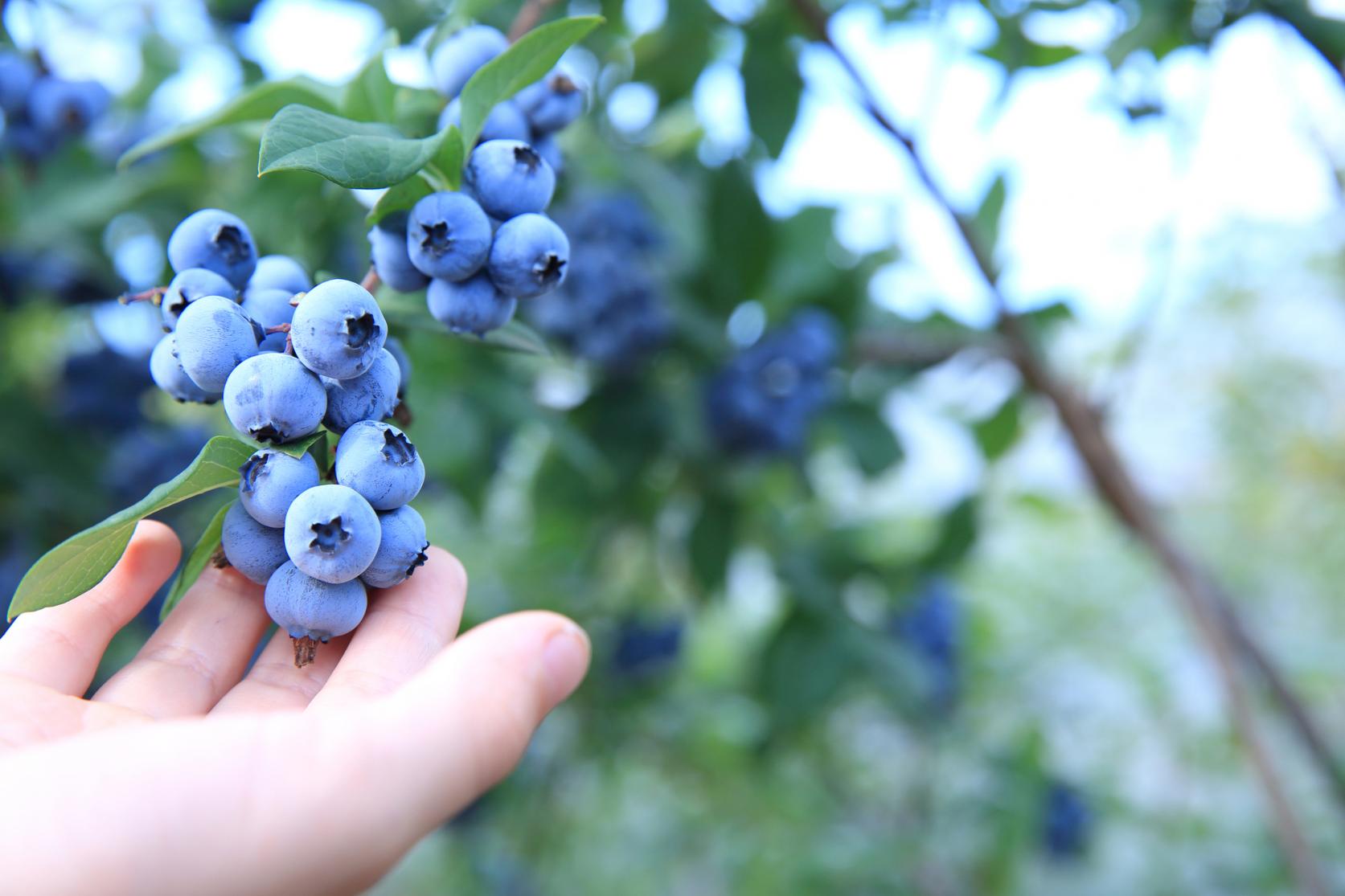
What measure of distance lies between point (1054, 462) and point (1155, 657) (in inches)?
42.4

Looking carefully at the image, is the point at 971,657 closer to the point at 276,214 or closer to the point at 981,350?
the point at 981,350

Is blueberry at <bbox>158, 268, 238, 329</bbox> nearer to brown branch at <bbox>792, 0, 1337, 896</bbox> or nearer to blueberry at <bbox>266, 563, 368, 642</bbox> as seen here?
blueberry at <bbox>266, 563, 368, 642</bbox>

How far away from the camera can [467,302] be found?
31.3 inches

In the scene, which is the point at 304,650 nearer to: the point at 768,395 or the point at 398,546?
the point at 398,546

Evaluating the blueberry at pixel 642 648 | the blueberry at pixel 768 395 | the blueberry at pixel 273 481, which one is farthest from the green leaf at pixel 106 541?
the blueberry at pixel 642 648

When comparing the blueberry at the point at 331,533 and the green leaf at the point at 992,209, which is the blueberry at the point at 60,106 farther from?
the green leaf at the point at 992,209

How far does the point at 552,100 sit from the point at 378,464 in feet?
1.44

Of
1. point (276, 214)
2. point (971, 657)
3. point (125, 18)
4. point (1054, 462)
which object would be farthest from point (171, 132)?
point (1054, 462)

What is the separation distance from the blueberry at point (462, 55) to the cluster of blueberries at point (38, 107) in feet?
3.05

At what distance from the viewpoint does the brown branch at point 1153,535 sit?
5.09 feet

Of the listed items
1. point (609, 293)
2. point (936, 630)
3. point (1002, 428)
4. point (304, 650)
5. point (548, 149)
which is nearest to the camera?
point (304, 650)

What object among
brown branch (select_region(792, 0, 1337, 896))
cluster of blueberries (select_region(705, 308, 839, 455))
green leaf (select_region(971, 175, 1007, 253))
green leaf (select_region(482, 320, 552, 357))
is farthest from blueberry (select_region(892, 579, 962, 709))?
green leaf (select_region(482, 320, 552, 357))

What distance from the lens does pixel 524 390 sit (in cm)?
166

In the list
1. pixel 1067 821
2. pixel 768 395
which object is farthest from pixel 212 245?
pixel 1067 821
